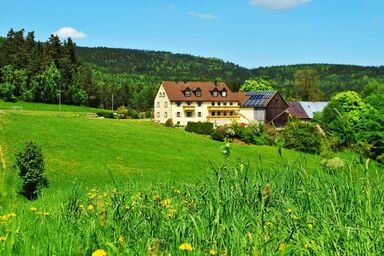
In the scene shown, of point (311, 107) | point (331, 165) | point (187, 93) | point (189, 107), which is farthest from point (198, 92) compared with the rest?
point (331, 165)

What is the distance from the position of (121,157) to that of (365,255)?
33.3 meters

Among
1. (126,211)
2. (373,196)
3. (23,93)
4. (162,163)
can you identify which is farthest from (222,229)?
(23,93)

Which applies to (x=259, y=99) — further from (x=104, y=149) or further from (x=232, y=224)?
(x=232, y=224)

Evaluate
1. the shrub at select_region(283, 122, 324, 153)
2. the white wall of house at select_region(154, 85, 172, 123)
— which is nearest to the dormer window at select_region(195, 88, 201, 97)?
the white wall of house at select_region(154, 85, 172, 123)

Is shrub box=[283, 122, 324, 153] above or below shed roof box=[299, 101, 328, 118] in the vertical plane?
below

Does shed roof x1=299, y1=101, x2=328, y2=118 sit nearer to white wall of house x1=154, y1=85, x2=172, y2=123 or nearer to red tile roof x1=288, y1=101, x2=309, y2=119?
red tile roof x1=288, y1=101, x2=309, y2=119

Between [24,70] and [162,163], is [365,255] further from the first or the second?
[24,70]

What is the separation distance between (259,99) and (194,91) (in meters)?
12.2

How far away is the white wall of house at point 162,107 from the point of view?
76375mm

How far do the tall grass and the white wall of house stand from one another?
2801 inches

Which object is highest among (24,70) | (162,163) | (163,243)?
(24,70)

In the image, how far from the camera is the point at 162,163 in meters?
35.0

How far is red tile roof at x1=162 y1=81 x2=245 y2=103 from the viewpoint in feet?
253

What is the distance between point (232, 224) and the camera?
3287 millimetres
